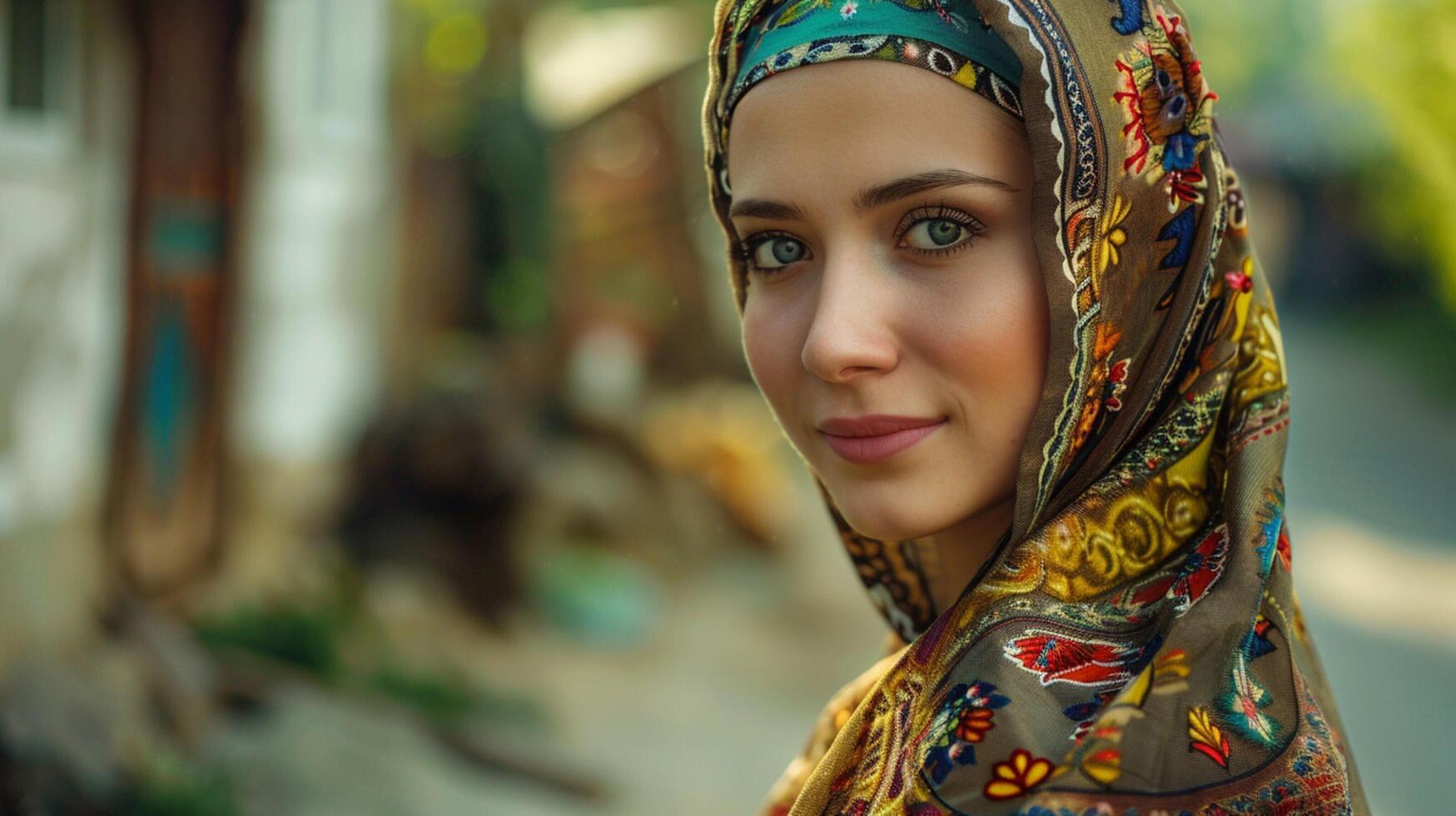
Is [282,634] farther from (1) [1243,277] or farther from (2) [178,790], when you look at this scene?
(1) [1243,277]

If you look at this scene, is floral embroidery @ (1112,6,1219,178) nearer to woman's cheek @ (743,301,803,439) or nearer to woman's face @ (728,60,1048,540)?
woman's face @ (728,60,1048,540)

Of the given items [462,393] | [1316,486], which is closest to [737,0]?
[462,393]

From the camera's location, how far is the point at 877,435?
3.98 ft

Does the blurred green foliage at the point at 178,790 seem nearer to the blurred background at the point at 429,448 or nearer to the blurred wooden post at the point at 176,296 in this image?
the blurred background at the point at 429,448

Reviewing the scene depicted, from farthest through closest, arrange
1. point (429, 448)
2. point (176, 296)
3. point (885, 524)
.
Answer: point (429, 448) → point (176, 296) → point (885, 524)

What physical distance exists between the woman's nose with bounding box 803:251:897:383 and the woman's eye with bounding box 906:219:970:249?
0.17 ft

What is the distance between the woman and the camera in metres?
1.08

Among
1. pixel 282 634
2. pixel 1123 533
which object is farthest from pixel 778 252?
pixel 282 634

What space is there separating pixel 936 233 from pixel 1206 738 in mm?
517

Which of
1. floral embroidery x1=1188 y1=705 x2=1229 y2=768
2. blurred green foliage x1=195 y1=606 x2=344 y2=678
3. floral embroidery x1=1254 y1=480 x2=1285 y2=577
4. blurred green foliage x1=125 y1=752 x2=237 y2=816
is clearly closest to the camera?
floral embroidery x1=1188 y1=705 x2=1229 y2=768

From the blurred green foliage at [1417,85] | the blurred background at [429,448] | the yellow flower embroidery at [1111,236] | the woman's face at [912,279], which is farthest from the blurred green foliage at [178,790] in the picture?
the blurred green foliage at [1417,85]

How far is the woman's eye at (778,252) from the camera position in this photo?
129 cm

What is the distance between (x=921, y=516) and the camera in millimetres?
1214

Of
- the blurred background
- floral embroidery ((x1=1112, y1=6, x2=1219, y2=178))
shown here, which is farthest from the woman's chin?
the blurred background
